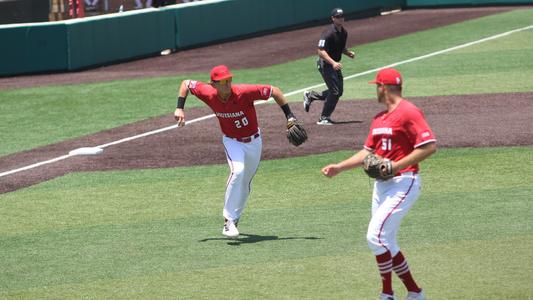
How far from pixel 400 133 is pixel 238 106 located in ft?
11.4

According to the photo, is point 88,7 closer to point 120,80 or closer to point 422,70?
point 120,80

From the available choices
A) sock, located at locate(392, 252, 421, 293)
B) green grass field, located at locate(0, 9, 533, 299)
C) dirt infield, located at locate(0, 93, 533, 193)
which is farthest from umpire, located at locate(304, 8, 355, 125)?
sock, located at locate(392, 252, 421, 293)

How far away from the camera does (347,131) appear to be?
19.7m

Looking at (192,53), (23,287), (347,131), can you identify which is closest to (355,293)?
(23,287)

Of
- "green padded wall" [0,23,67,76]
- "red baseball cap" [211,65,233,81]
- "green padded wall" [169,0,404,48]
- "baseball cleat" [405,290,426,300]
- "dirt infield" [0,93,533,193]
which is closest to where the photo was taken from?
"baseball cleat" [405,290,426,300]

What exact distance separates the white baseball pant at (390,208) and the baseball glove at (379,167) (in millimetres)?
199

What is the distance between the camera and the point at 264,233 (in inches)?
508

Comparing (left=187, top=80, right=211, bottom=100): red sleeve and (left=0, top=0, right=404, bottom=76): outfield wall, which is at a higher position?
(left=187, top=80, right=211, bottom=100): red sleeve

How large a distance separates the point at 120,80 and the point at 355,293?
17.7 meters

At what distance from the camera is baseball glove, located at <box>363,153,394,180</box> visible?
9.35 metres

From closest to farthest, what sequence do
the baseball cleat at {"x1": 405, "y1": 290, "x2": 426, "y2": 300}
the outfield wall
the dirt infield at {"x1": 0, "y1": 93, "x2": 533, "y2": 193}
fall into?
the baseball cleat at {"x1": 405, "y1": 290, "x2": 426, "y2": 300}, the dirt infield at {"x1": 0, "y1": 93, "x2": 533, "y2": 193}, the outfield wall

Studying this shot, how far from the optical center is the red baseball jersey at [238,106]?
12570 mm

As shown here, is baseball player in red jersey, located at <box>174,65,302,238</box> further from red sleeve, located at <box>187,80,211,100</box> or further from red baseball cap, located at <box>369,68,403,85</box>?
red baseball cap, located at <box>369,68,403,85</box>

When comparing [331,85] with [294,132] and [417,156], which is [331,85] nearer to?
[294,132]
